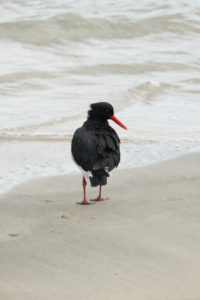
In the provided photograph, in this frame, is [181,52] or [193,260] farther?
[181,52]

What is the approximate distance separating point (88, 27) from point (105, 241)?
617 inches

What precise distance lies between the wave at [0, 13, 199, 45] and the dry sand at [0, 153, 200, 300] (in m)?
12.4

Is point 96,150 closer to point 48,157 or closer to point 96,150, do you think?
point 96,150

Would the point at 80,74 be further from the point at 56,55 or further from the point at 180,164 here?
the point at 180,164

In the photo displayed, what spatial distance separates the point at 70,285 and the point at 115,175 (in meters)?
2.90

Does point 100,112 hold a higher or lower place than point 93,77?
higher

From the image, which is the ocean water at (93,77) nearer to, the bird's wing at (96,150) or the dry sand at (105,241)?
the dry sand at (105,241)

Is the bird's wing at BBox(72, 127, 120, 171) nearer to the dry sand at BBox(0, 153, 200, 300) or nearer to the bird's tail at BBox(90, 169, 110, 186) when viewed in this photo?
the bird's tail at BBox(90, 169, 110, 186)

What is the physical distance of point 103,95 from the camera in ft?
37.3

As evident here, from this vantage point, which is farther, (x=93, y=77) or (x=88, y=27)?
(x=88, y=27)

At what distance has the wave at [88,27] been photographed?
17.5 meters

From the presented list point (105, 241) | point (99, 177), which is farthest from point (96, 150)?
point (105, 241)

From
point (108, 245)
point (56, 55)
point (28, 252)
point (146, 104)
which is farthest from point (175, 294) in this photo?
point (56, 55)

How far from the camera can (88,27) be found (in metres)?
18.7
